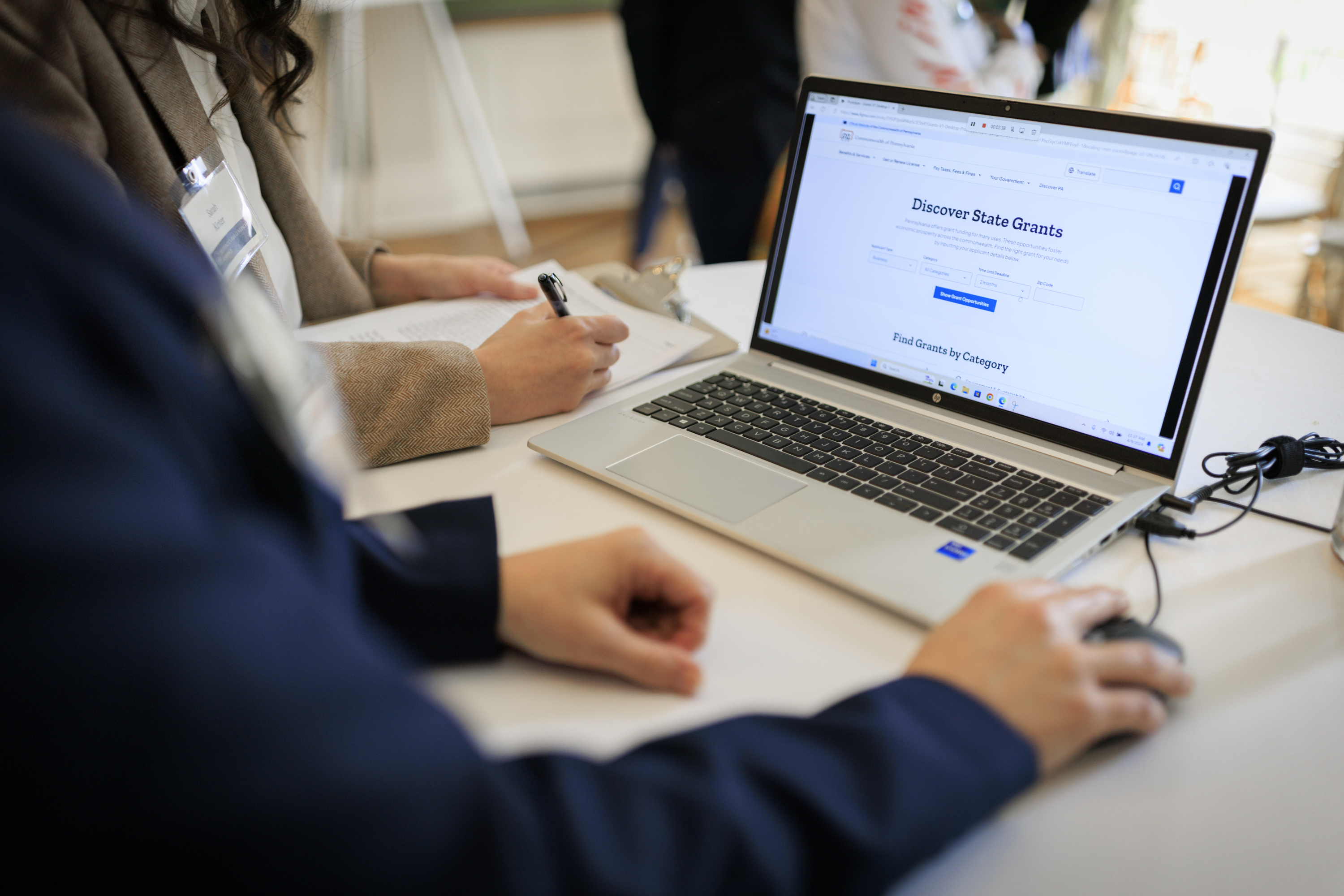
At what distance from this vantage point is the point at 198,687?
0.97 feet

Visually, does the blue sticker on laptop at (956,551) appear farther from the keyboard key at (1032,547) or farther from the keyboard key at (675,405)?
the keyboard key at (675,405)

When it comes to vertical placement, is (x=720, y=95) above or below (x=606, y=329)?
above

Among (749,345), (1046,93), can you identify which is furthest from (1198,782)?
(1046,93)

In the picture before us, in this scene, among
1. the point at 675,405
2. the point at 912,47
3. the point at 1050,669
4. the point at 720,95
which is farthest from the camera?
the point at 720,95

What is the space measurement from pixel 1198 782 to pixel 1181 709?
62 millimetres

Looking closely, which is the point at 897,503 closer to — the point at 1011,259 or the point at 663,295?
the point at 1011,259

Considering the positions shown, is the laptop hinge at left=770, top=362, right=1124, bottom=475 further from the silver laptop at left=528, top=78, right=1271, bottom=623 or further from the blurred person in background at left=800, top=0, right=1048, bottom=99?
the blurred person in background at left=800, top=0, right=1048, bottom=99

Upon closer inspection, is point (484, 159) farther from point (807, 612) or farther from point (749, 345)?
point (807, 612)

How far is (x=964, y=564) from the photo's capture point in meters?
0.65

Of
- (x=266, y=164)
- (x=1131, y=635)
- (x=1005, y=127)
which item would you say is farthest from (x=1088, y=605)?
(x=266, y=164)

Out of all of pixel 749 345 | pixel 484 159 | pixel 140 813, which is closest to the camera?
pixel 140 813

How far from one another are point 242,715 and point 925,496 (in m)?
0.56

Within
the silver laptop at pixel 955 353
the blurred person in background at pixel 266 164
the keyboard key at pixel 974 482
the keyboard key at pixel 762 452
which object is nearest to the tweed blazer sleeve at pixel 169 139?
the blurred person in background at pixel 266 164

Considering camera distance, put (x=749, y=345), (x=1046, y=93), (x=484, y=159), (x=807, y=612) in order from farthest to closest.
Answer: (x=484, y=159) < (x=1046, y=93) < (x=749, y=345) < (x=807, y=612)
